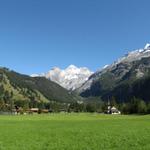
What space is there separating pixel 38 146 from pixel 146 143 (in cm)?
929

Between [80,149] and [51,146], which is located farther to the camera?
[51,146]

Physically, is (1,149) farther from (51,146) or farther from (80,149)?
(80,149)

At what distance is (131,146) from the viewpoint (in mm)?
31500

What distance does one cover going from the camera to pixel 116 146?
3184 cm

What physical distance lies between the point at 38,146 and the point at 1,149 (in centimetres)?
337

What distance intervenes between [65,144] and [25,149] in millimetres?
4333

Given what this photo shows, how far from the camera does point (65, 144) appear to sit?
112 feet

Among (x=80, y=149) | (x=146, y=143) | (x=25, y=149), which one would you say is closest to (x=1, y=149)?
(x=25, y=149)

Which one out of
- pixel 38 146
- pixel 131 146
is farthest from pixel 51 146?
pixel 131 146

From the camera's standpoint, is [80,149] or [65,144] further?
[65,144]

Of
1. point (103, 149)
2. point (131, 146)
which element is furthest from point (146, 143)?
point (103, 149)

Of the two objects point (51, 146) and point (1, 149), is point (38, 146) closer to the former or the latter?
point (51, 146)

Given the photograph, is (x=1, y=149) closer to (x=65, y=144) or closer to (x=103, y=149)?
(x=65, y=144)

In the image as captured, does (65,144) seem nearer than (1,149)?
No
